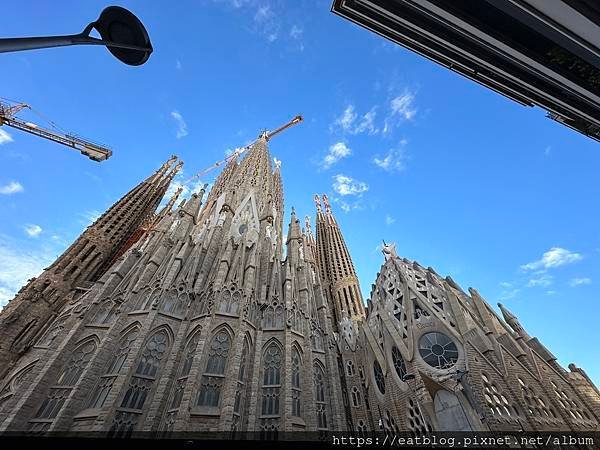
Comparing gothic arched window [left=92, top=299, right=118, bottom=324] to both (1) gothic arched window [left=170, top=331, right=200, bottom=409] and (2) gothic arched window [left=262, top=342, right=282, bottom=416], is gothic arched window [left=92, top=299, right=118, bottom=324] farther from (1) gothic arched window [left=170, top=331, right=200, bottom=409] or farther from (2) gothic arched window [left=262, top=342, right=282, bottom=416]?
(2) gothic arched window [left=262, top=342, right=282, bottom=416]

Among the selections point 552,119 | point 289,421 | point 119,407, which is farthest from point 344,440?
point 552,119

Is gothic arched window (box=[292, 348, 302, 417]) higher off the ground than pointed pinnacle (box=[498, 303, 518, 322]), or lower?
lower

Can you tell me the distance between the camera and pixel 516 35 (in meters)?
5.68

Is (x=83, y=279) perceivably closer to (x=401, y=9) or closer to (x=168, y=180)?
(x=168, y=180)

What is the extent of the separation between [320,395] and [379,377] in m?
4.23

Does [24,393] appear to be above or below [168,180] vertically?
below

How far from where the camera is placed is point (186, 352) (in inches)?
658

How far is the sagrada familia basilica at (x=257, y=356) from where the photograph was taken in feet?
42.4

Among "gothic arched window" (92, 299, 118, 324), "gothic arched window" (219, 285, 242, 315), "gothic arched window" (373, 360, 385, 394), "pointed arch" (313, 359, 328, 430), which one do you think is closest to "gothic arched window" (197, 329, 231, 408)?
"gothic arched window" (219, 285, 242, 315)

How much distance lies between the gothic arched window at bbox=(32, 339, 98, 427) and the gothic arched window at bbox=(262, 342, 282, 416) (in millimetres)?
10229

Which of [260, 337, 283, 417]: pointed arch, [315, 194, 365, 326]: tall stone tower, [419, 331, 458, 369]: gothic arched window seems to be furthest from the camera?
[315, 194, 365, 326]: tall stone tower

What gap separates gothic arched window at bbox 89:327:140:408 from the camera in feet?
45.3

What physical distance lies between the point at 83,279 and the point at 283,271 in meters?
23.4

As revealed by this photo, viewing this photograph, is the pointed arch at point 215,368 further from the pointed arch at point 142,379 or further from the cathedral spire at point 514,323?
the cathedral spire at point 514,323
